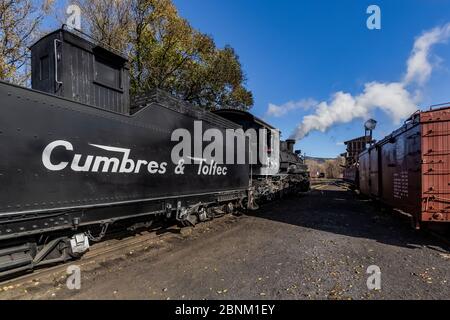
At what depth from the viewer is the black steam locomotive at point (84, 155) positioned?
4.25 m

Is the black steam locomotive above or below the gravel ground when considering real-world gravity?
above

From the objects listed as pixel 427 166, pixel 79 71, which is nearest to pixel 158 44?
pixel 79 71

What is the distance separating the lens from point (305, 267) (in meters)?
5.77

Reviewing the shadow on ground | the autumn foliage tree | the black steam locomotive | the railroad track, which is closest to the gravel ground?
the shadow on ground

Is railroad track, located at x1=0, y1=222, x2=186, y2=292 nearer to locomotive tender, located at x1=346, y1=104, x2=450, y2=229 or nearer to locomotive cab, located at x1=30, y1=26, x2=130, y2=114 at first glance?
locomotive cab, located at x1=30, y1=26, x2=130, y2=114

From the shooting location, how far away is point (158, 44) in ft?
63.7

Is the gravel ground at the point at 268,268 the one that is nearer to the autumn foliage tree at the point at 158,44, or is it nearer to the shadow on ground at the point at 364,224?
the shadow on ground at the point at 364,224

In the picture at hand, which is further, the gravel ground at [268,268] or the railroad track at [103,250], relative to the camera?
the railroad track at [103,250]

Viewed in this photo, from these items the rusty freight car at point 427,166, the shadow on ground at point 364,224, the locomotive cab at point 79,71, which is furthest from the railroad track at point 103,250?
the rusty freight car at point 427,166

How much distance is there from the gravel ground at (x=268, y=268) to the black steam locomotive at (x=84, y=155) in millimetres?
718

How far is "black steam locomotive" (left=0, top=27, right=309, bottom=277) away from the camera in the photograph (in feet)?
14.0

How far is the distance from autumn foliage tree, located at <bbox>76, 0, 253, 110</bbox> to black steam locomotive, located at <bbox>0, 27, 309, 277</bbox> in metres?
11.8

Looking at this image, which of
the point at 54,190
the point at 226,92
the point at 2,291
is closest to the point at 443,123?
the point at 54,190
